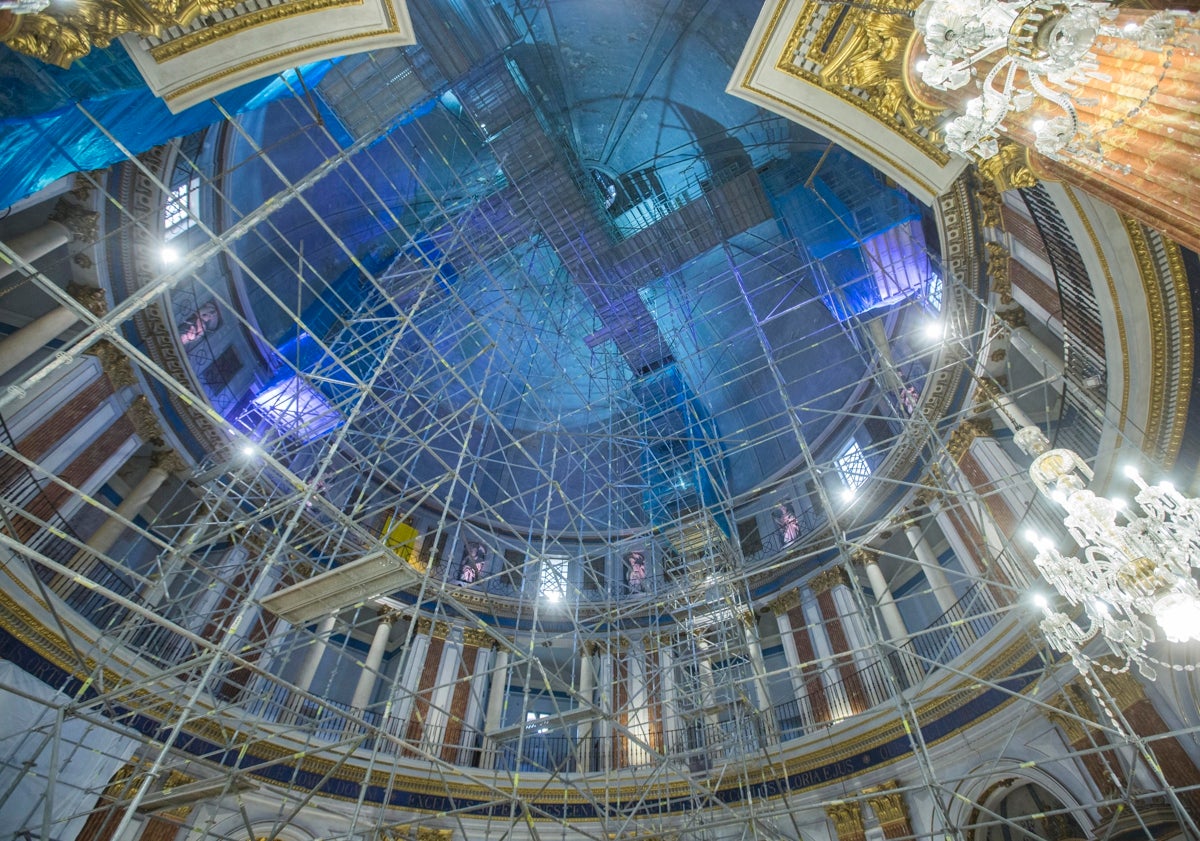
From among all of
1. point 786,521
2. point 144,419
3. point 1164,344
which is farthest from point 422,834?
point 1164,344

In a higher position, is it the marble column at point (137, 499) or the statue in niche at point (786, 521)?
the statue in niche at point (786, 521)

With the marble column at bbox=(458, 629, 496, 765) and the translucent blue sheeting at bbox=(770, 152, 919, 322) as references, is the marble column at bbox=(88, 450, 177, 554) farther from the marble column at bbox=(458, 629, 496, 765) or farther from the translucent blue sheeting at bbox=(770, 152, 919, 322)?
the translucent blue sheeting at bbox=(770, 152, 919, 322)

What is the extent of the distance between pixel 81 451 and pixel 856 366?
1749cm

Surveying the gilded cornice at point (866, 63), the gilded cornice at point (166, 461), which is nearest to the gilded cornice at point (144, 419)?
the gilded cornice at point (166, 461)

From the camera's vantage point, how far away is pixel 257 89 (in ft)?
33.4

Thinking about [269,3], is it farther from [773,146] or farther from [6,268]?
[773,146]

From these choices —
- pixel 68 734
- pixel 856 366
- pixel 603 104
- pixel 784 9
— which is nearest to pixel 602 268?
pixel 603 104

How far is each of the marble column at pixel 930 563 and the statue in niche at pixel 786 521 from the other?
11.6 ft

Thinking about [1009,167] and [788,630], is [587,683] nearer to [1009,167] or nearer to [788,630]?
[788,630]

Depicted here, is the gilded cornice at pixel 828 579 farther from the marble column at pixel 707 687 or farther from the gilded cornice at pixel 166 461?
the gilded cornice at pixel 166 461

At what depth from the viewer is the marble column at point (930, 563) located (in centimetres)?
1169

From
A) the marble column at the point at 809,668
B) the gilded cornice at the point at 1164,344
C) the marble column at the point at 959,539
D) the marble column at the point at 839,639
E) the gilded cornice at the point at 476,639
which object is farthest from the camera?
the gilded cornice at the point at 476,639

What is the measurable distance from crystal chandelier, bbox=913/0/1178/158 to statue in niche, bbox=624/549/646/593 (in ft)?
47.0

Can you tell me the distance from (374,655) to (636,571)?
7.48 metres
